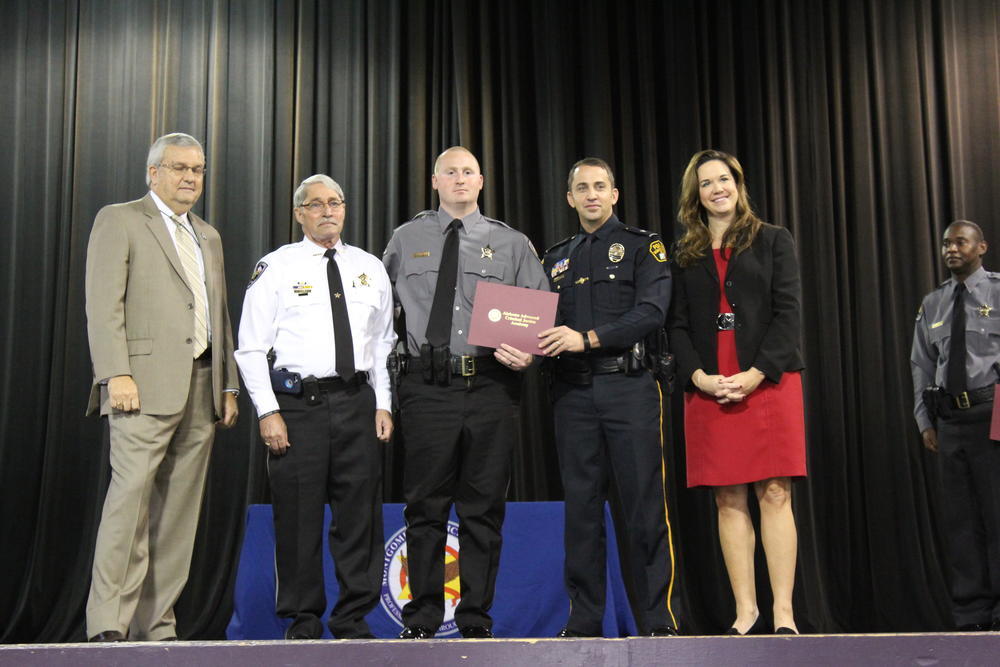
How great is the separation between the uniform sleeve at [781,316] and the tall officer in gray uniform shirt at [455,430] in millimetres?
783

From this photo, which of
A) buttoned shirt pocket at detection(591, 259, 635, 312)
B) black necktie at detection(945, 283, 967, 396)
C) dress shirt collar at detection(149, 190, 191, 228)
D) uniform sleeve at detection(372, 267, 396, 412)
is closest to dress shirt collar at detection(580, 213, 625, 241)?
buttoned shirt pocket at detection(591, 259, 635, 312)

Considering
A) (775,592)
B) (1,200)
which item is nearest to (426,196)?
(1,200)

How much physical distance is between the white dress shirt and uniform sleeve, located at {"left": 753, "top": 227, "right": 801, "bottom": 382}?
1.24 metres

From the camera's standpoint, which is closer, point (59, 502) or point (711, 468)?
point (711, 468)

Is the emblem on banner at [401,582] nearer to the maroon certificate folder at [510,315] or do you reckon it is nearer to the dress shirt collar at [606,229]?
the maroon certificate folder at [510,315]

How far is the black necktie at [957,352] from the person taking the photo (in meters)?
4.38

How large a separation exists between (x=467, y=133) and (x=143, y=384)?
2591 millimetres

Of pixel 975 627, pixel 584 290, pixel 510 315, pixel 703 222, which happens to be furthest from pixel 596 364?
pixel 975 627

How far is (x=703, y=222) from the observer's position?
3510mm

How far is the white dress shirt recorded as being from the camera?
319 centimetres

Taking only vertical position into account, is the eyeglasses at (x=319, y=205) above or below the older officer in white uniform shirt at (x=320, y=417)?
above

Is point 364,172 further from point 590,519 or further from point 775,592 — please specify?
point 775,592

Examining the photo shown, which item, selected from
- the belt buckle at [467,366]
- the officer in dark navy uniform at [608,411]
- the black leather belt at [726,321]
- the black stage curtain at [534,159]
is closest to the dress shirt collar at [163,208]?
the belt buckle at [467,366]

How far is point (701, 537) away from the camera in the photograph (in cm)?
508
